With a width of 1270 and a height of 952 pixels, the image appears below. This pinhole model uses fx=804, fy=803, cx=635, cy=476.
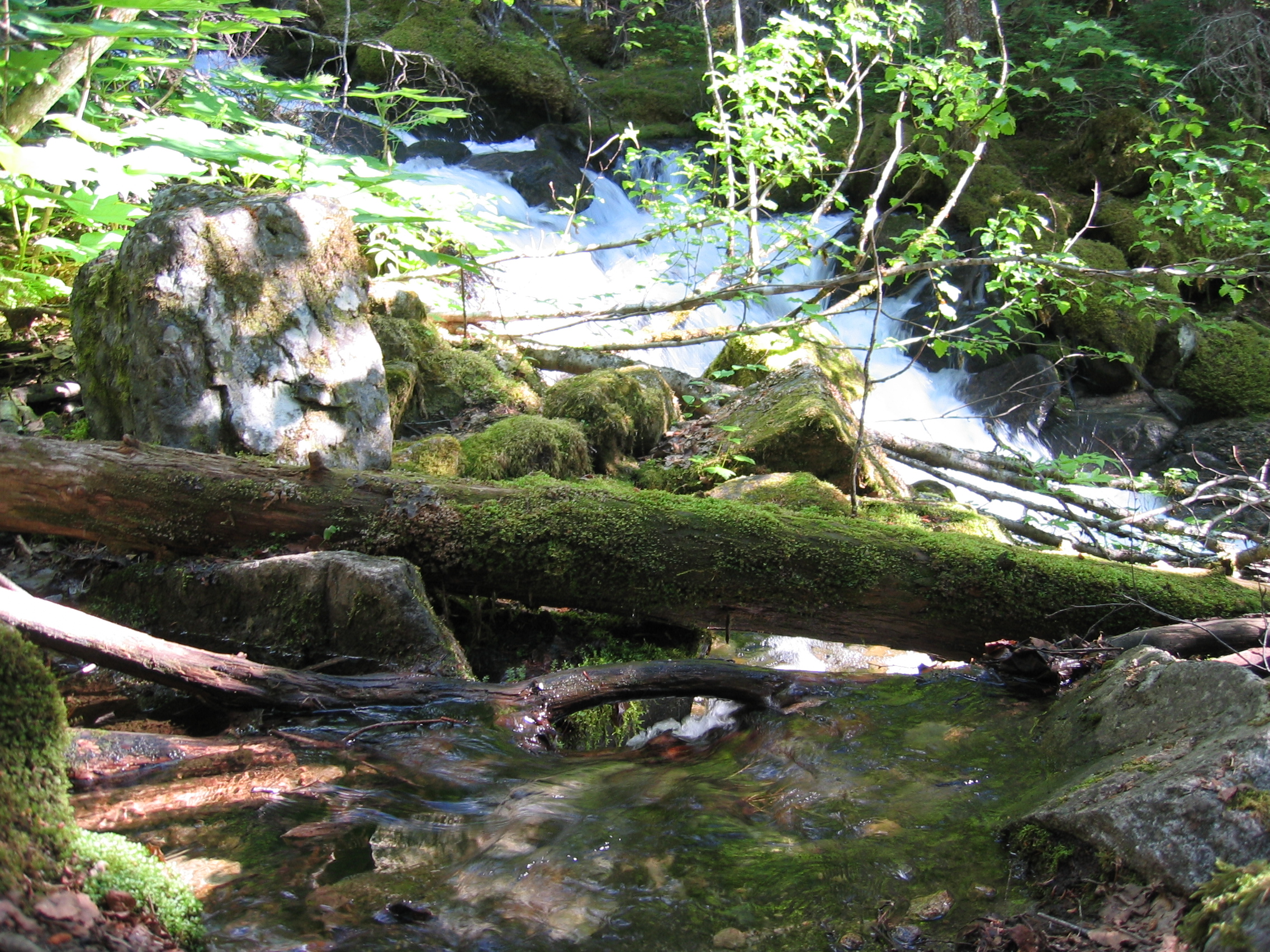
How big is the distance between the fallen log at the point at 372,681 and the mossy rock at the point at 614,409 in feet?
11.0

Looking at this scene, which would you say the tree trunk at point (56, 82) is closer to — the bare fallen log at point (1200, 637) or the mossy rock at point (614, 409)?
the mossy rock at point (614, 409)

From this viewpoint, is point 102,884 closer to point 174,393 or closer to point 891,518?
point 174,393

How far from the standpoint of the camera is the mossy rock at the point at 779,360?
819cm

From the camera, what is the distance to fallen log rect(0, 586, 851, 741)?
274 centimetres

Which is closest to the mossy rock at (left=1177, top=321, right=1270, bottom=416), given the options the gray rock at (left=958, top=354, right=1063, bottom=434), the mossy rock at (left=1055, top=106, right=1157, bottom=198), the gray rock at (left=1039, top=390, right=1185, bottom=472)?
the gray rock at (left=1039, top=390, right=1185, bottom=472)

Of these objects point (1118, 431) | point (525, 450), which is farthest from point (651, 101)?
point (525, 450)

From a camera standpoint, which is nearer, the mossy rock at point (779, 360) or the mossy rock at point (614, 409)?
the mossy rock at point (614, 409)

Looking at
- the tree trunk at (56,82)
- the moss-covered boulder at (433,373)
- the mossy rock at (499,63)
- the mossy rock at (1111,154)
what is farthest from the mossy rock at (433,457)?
the mossy rock at (1111,154)

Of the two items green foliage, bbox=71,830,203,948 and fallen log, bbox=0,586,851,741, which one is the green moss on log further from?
green foliage, bbox=71,830,203,948

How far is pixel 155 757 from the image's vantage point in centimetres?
273

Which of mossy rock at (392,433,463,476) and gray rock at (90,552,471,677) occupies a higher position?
mossy rock at (392,433,463,476)

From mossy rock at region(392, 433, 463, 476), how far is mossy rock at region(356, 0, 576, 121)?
10932 millimetres

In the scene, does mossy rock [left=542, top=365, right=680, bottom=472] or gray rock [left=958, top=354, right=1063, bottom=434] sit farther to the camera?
gray rock [left=958, top=354, right=1063, bottom=434]

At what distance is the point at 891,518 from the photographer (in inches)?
209
